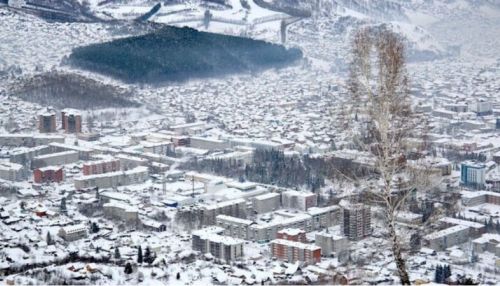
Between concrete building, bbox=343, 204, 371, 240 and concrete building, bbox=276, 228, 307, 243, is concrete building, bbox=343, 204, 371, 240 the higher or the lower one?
the higher one

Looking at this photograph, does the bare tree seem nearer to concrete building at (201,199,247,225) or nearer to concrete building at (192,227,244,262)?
concrete building at (192,227,244,262)

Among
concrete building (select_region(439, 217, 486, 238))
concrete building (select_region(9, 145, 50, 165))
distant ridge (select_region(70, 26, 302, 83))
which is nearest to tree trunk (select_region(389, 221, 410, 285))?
concrete building (select_region(439, 217, 486, 238))

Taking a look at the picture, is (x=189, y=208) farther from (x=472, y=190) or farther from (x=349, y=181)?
(x=349, y=181)

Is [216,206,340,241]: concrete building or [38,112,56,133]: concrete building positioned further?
[38,112,56,133]: concrete building

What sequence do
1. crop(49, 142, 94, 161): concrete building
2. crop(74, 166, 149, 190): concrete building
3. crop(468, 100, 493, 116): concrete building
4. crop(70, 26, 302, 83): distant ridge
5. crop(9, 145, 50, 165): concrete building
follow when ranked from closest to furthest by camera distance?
crop(74, 166, 149, 190): concrete building, crop(9, 145, 50, 165): concrete building, crop(49, 142, 94, 161): concrete building, crop(468, 100, 493, 116): concrete building, crop(70, 26, 302, 83): distant ridge

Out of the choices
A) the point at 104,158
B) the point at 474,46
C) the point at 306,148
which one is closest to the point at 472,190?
the point at 306,148

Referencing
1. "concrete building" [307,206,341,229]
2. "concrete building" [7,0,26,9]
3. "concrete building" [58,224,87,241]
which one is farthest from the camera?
"concrete building" [7,0,26,9]

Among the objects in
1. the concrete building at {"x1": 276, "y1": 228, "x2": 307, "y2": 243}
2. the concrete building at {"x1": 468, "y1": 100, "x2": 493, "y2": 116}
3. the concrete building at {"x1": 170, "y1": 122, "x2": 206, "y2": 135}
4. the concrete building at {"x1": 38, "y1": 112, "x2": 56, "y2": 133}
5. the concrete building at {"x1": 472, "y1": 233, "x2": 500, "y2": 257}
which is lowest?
the concrete building at {"x1": 472, "y1": 233, "x2": 500, "y2": 257}

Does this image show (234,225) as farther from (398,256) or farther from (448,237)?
(398,256)
